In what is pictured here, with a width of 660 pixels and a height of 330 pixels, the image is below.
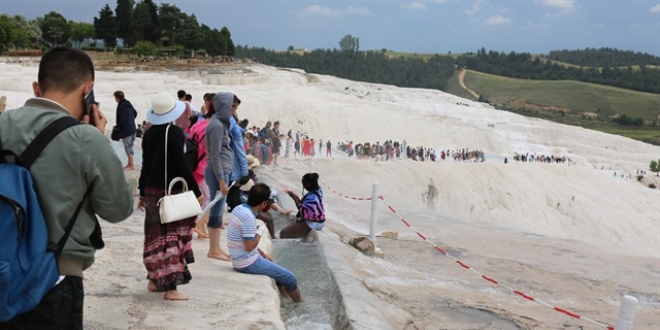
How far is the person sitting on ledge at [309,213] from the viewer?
26.8 feet

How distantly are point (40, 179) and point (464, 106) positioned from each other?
71505mm

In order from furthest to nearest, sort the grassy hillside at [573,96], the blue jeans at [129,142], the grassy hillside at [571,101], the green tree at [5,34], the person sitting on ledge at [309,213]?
the grassy hillside at [573,96]
the grassy hillside at [571,101]
the green tree at [5,34]
the blue jeans at [129,142]
the person sitting on ledge at [309,213]

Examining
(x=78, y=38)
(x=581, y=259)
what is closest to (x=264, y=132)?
(x=581, y=259)

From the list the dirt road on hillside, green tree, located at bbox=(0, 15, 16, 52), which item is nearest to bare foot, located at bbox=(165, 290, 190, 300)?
green tree, located at bbox=(0, 15, 16, 52)

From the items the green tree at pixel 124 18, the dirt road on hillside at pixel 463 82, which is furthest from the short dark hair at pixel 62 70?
the dirt road on hillside at pixel 463 82

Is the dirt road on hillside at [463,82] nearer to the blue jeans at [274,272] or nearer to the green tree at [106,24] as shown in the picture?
the green tree at [106,24]

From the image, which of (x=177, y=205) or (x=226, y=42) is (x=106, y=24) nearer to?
(x=226, y=42)

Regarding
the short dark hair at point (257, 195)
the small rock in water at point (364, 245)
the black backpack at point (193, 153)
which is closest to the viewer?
the short dark hair at point (257, 195)

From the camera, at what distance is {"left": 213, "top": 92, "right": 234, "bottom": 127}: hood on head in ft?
19.4

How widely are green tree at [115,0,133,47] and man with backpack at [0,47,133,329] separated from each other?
2840 inches

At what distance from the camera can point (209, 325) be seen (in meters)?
4.31

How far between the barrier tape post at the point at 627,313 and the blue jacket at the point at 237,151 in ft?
12.7

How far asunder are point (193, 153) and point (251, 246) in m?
1.21

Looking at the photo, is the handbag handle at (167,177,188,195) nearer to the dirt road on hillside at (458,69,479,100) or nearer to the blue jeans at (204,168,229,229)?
the blue jeans at (204,168,229,229)
